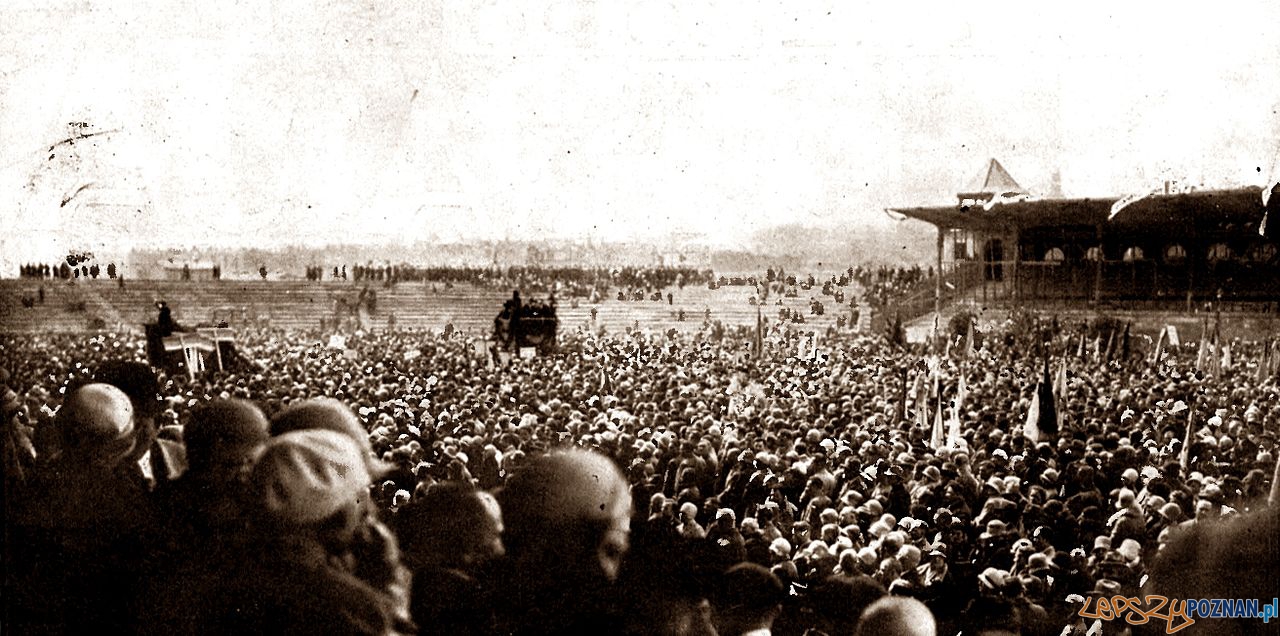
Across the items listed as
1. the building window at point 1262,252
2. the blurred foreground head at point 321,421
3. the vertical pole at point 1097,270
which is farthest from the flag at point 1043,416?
the building window at point 1262,252

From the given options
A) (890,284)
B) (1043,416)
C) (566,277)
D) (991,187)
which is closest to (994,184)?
(991,187)

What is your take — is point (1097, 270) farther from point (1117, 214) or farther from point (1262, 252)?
point (1262, 252)

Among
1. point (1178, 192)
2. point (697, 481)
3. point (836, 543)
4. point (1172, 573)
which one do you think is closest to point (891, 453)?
point (697, 481)

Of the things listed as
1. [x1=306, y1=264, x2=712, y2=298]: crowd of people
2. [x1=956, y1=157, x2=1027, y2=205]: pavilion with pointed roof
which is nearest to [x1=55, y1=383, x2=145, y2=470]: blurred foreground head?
[x1=956, y1=157, x2=1027, y2=205]: pavilion with pointed roof

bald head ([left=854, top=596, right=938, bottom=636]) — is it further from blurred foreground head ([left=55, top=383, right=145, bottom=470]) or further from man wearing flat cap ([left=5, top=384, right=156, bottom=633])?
blurred foreground head ([left=55, top=383, right=145, bottom=470])

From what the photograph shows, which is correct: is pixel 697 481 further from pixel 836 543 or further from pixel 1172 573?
pixel 1172 573

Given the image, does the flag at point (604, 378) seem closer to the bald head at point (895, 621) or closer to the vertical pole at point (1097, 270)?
the bald head at point (895, 621)
